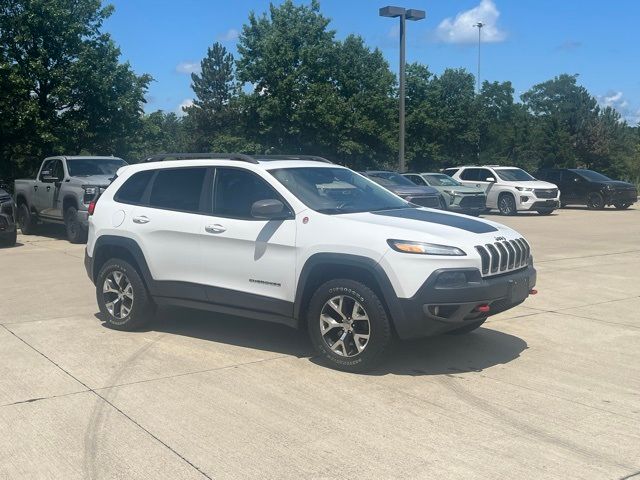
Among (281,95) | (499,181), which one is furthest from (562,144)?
(499,181)

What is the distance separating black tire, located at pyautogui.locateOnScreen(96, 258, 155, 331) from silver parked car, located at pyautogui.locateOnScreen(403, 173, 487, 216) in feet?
49.2

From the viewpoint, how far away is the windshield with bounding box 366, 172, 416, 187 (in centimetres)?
1902

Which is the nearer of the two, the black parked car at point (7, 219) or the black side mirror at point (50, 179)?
the black parked car at point (7, 219)

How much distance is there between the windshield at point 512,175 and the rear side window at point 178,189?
19529 millimetres

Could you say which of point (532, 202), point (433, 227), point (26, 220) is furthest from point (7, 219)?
point (532, 202)

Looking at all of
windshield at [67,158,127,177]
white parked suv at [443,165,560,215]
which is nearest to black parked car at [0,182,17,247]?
windshield at [67,158,127,177]

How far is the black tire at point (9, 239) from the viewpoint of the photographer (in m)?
14.8

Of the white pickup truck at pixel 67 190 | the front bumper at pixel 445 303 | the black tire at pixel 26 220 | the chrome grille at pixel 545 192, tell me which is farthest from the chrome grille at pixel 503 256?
the chrome grille at pixel 545 192

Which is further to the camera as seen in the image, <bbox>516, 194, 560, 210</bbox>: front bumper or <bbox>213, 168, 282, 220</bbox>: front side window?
<bbox>516, 194, 560, 210</bbox>: front bumper

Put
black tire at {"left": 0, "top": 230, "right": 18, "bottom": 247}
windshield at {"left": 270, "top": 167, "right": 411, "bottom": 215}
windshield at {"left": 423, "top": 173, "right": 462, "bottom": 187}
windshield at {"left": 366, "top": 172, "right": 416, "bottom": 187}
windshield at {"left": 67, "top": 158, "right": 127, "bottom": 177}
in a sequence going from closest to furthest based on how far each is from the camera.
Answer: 1. windshield at {"left": 270, "top": 167, "right": 411, "bottom": 215}
2. black tire at {"left": 0, "top": 230, "right": 18, "bottom": 247}
3. windshield at {"left": 67, "top": 158, "right": 127, "bottom": 177}
4. windshield at {"left": 366, "top": 172, "right": 416, "bottom": 187}
5. windshield at {"left": 423, "top": 173, "right": 462, "bottom": 187}

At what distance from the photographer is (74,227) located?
15.7m

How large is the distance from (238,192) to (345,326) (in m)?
1.71

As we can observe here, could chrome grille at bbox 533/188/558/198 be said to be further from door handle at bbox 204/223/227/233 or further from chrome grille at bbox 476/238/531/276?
door handle at bbox 204/223/227/233

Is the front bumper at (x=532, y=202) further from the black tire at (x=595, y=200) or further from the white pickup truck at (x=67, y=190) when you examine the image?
the white pickup truck at (x=67, y=190)
